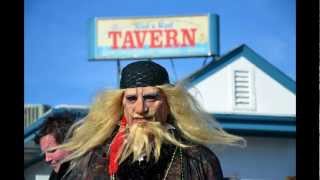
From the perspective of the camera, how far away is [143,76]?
2.33 meters

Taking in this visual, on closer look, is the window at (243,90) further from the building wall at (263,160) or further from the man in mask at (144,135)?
the man in mask at (144,135)

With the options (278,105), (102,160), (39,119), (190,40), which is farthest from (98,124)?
(278,105)

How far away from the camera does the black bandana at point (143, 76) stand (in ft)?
7.62

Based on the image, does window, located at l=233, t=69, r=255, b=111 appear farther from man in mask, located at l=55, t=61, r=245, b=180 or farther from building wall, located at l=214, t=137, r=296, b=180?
man in mask, located at l=55, t=61, r=245, b=180

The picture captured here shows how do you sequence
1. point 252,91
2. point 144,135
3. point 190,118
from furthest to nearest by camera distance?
1. point 252,91
2. point 190,118
3. point 144,135

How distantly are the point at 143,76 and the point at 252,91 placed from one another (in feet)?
2.22

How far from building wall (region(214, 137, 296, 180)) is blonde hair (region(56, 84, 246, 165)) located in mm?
283

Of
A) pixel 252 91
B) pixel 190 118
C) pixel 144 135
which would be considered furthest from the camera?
pixel 252 91

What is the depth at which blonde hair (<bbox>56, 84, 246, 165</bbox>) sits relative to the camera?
2.35 metres

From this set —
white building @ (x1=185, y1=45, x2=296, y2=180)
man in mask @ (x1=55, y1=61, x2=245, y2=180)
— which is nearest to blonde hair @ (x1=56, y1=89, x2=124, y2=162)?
man in mask @ (x1=55, y1=61, x2=245, y2=180)

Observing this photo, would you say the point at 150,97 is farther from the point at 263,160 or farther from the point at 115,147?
the point at 263,160

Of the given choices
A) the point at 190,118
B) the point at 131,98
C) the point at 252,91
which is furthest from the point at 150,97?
the point at 252,91

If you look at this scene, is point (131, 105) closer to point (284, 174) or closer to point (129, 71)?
point (129, 71)

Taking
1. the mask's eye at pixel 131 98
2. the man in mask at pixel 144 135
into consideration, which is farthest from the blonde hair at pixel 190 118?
the mask's eye at pixel 131 98
